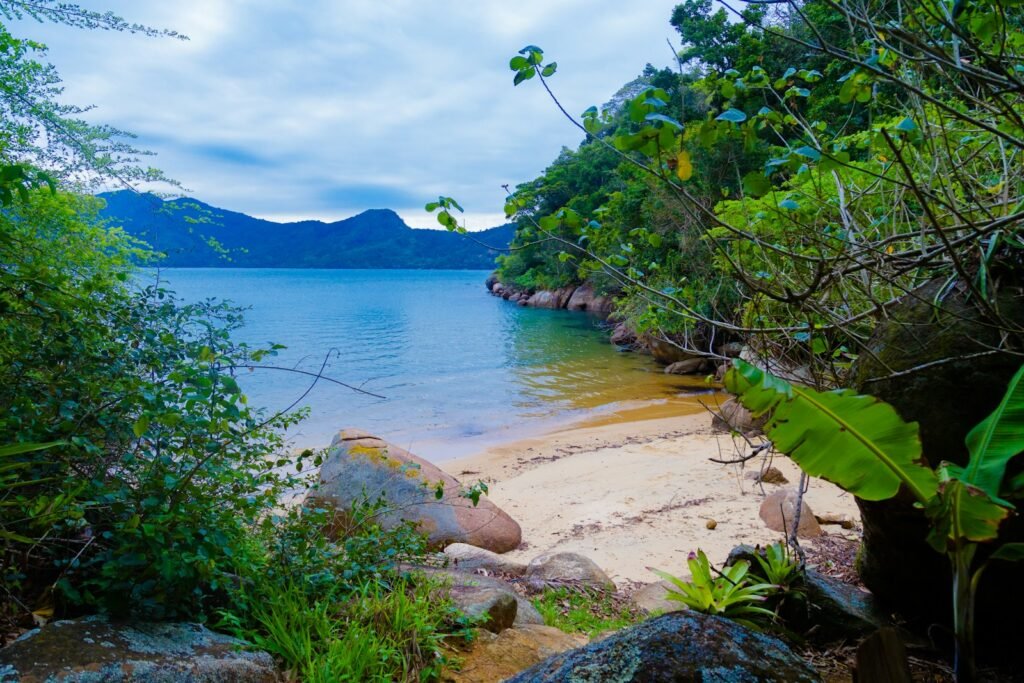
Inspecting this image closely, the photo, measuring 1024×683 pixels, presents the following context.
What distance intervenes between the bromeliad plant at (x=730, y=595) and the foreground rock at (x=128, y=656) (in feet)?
7.54

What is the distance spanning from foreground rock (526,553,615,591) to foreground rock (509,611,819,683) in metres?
3.91

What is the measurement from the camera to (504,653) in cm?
318

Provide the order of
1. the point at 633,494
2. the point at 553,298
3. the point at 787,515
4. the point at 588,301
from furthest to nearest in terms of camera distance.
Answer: the point at 553,298 < the point at 588,301 < the point at 633,494 < the point at 787,515

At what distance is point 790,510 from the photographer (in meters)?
6.58

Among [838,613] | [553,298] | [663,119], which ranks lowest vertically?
[838,613]

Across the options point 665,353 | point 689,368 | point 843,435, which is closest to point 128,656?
point 843,435

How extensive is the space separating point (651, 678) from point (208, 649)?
2.01 meters

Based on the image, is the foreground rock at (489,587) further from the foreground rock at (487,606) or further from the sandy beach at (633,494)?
the sandy beach at (633,494)

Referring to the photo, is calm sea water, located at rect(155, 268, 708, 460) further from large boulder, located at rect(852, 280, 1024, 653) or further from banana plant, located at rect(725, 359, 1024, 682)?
large boulder, located at rect(852, 280, 1024, 653)

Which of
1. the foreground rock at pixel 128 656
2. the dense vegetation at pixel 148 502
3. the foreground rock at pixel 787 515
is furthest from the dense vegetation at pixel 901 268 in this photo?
the foreground rock at pixel 787 515

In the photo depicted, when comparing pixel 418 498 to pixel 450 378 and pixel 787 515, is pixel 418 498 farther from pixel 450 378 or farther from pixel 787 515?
pixel 450 378

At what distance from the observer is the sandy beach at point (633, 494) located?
6.69 metres

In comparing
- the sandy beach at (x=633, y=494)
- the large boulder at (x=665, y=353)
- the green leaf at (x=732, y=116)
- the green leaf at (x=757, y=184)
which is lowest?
the sandy beach at (x=633, y=494)

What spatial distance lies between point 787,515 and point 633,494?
105 inches
